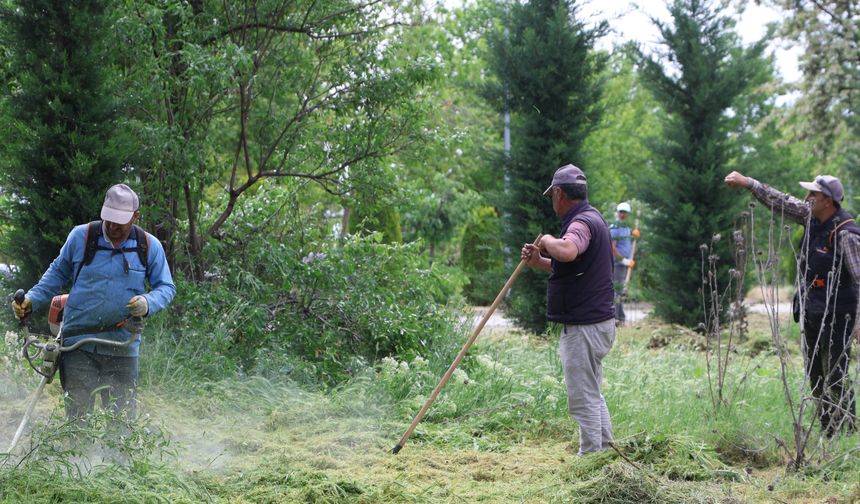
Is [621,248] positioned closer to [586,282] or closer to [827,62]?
[827,62]

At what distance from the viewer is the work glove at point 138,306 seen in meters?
4.79

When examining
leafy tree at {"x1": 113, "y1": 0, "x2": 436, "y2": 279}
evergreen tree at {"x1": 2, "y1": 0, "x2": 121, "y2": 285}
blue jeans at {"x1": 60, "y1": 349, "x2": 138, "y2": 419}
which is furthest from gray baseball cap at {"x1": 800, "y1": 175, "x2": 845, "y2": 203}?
evergreen tree at {"x1": 2, "y1": 0, "x2": 121, "y2": 285}

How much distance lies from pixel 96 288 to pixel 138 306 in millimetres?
361

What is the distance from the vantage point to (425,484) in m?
5.12

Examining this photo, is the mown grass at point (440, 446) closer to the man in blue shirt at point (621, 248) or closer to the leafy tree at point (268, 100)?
the leafy tree at point (268, 100)

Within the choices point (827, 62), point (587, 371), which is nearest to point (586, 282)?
point (587, 371)

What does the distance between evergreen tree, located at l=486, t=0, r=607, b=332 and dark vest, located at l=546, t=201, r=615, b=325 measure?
7.09 meters

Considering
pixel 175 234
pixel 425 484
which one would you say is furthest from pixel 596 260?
pixel 175 234

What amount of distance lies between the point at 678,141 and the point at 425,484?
10.2 m

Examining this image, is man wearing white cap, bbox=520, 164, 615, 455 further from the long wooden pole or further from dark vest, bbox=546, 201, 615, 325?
the long wooden pole

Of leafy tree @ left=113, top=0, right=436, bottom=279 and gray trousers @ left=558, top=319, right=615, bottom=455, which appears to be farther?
leafy tree @ left=113, top=0, right=436, bottom=279

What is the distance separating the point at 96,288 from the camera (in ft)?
16.4

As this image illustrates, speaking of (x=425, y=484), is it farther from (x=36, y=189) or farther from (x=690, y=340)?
(x=690, y=340)

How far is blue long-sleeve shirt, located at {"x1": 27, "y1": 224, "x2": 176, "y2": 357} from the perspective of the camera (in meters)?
4.98
